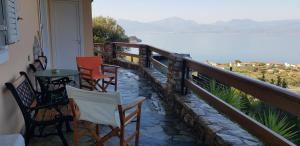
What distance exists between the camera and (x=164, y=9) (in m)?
35.4

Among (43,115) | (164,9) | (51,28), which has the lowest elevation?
(43,115)

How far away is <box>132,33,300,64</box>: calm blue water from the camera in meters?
20.4

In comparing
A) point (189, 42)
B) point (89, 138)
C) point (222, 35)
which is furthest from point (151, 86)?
point (222, 35)

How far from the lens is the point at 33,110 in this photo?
317cm

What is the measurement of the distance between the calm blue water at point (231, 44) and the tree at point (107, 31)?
16.7 ft

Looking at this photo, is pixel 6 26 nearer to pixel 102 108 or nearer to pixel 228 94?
pixel 102 108

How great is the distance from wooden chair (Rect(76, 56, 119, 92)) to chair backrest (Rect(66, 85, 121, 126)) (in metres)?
2.72

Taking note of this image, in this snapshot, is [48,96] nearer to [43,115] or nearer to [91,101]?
[43,115]

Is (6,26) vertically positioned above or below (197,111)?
above

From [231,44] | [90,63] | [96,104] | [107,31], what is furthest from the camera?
[231,44]

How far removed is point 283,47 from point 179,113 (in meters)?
18.1

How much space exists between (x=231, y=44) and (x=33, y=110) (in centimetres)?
2770

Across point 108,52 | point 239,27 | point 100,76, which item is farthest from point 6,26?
point 239,27

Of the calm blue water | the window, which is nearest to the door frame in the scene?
the window
